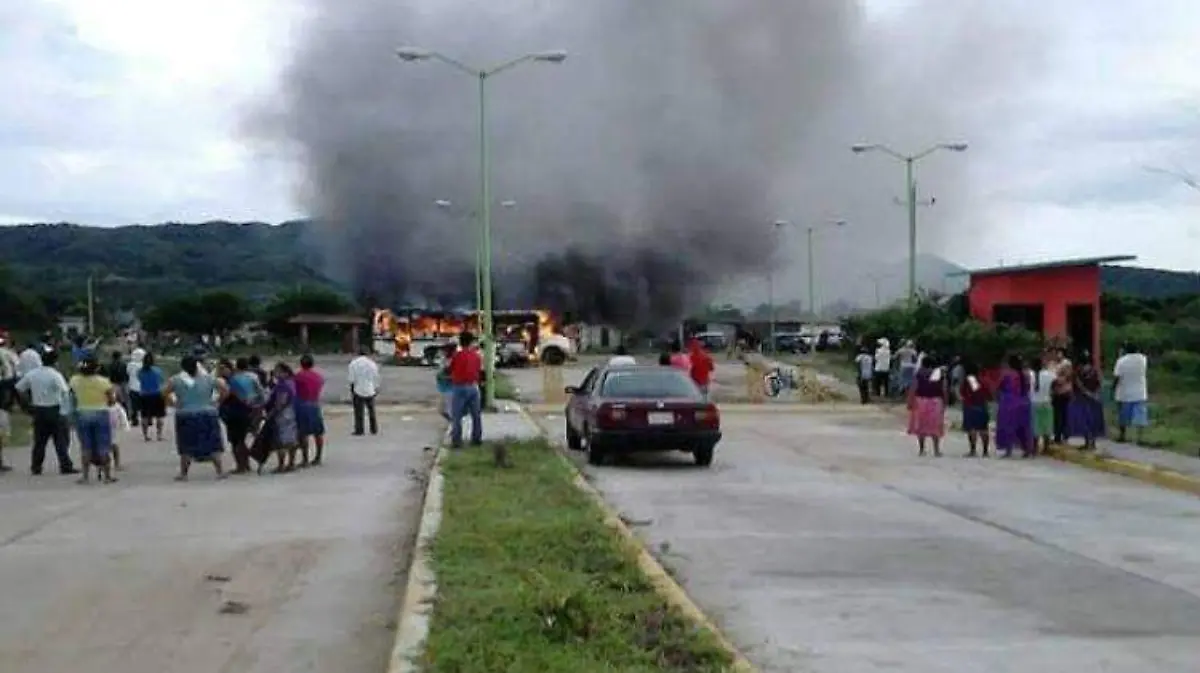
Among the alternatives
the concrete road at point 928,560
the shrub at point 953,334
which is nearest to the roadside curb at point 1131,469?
the concrete road at point 928,560

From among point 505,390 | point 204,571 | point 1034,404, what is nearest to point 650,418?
point 1034,404

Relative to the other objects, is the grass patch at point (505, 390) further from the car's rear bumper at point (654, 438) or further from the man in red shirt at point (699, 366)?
the car's rear bumper at point (654, 438)

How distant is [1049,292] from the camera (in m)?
32.3

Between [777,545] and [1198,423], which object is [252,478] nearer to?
[777,545]

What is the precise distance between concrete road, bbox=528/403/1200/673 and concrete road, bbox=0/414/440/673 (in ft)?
6.63

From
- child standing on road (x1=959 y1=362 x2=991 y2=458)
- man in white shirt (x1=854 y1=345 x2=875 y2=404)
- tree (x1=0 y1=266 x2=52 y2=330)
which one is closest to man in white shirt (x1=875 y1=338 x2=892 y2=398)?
man in white shirt (x1=854 y1=345 x2=875 y2=404)

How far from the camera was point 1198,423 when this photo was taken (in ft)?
83.7

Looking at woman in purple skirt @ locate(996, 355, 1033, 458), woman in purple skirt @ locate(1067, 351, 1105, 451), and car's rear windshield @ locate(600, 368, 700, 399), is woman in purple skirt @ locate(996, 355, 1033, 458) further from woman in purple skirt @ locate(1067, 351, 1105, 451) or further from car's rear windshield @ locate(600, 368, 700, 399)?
car's rear windshield @ locate(600, 368, 700, 399)

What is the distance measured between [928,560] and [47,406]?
10774mm

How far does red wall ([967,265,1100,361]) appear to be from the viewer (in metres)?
30.6

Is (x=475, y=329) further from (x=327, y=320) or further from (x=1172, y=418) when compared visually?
(x=1172, y=418)

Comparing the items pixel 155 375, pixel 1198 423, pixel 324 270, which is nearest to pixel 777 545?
pixel 155 375

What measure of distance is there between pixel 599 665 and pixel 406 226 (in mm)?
76374

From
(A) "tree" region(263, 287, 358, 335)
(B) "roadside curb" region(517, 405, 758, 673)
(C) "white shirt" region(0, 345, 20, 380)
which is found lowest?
(B) "roadside curb" region(517, 405, 758, 673)
